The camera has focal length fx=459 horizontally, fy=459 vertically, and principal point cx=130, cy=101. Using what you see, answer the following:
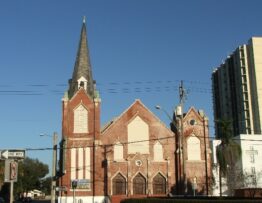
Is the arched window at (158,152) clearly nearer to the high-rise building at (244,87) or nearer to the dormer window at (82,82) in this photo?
the dormer window at (82,82)

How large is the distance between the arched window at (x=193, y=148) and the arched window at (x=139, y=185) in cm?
724

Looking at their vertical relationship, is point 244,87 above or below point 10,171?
above

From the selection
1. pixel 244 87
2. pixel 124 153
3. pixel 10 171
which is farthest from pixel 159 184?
pixel 244 87

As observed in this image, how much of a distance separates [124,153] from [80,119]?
7.69 m

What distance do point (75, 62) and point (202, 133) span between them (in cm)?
2251

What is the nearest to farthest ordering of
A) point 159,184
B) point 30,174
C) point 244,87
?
point 159,184
point 244,87
point 30,174

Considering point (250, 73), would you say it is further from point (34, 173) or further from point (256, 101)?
point (34, 173)

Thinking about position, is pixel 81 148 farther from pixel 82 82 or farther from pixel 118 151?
pixel 82 82

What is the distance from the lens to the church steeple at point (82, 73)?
68.6m

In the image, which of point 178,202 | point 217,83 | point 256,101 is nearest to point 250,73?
point 256,101

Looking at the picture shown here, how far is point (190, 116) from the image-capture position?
217 ft

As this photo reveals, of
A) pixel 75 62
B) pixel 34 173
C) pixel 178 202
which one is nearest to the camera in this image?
pixel 178 202

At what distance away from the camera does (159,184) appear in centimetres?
6322


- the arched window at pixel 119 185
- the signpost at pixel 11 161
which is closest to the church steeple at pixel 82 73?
the arched window at pixel 119 185
